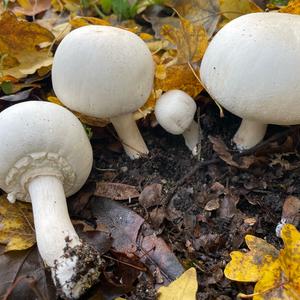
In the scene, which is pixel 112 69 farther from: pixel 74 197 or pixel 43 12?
pixel 43 12

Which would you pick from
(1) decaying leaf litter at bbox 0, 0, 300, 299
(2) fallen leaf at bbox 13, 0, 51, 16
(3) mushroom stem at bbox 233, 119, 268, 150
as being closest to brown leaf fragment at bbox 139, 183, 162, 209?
(1) decaying leaf litter at bbox 0, 0, 300, 299

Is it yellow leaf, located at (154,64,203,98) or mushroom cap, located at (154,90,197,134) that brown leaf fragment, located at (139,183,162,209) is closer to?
mushroom cap, located at (154,90,197,134)

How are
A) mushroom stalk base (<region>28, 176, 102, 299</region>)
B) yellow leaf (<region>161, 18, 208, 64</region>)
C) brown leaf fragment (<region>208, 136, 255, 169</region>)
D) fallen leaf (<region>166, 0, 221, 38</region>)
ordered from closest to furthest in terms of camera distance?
mushroom stalk base (<region>28, 176, 102, 299</region>), brown leaf fragment (<region>208, 136, 255, 169</region>), yellow leaf (<region>161, 18, 208, 64</region>), fallen leaf (<region>166, 0, 221, 38</region>)

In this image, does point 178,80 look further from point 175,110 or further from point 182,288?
point 182,288

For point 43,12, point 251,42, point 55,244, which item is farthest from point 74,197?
point 43,12

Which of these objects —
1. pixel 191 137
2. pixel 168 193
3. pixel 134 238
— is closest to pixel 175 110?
pixel 191 137

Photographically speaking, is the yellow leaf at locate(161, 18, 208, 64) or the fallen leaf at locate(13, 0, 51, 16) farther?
the fallen leaf at locate(13, 0, 51, 16)

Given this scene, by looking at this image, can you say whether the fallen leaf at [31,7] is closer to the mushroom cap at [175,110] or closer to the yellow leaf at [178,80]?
the yellow leaf at [178,80]
